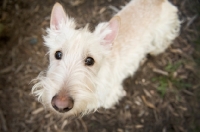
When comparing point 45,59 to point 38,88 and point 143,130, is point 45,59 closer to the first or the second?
point 38,88

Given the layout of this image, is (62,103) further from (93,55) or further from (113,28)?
(113,28)

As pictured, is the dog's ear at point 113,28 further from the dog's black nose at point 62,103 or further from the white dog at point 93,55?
the dog's black nose at point 62,103

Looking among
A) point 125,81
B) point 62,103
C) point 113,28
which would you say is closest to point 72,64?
point 62,103

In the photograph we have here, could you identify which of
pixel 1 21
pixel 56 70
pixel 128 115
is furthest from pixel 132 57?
pixel 1 21

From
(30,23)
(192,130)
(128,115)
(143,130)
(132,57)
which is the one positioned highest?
(30,23)

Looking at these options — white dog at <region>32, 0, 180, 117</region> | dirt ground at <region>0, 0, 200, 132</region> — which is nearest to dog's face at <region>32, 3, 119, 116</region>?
white dog at <region>32, 0, 180, 117</region>

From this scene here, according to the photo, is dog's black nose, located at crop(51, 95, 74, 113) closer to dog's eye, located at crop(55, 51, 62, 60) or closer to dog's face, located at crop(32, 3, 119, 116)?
dog's face, located at crop(32, 3, 119, 116)

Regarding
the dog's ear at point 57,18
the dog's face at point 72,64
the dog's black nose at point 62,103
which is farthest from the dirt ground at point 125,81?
the dog's black nose at point 62,103
